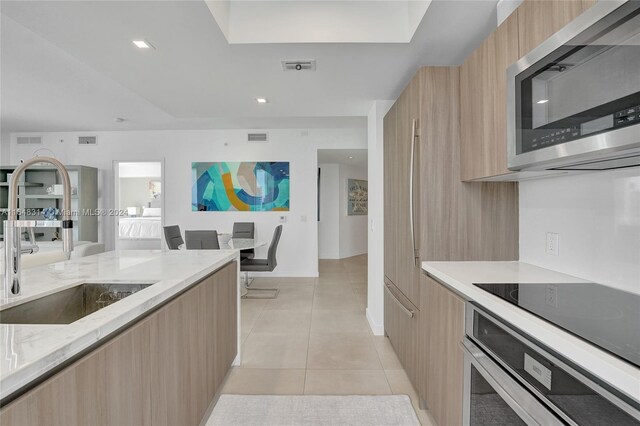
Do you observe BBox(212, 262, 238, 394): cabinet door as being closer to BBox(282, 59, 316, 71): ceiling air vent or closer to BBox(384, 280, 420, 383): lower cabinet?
BBox(384, 280, 420, 383): lower cabinet

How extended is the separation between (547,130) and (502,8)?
3.65ft

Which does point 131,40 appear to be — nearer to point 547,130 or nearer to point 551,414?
point 547,130

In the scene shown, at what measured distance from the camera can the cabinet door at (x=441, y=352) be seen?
1.39 m

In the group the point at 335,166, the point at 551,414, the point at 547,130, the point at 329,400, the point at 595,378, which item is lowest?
the point at 329,400

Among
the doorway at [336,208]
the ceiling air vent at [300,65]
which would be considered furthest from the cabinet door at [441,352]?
the doorway at [336,208]

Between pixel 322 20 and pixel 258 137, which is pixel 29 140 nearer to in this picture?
pixel 258 137

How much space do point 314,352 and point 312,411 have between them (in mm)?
779

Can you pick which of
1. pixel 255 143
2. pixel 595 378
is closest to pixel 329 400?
pixel 595 378

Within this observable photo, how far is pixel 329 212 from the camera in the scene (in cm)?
763

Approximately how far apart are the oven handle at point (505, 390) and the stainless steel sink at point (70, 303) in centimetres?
145

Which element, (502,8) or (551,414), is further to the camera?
(502,8)

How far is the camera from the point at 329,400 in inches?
80.3

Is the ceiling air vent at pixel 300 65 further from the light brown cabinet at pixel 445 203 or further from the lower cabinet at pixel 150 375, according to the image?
the lower cabinet at pixel 150 375

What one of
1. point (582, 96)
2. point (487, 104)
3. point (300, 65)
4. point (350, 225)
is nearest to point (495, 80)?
point (487, 104)
